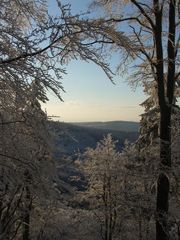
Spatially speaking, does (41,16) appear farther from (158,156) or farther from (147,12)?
(158,156)

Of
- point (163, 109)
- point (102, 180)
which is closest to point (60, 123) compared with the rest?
point (163, 109)

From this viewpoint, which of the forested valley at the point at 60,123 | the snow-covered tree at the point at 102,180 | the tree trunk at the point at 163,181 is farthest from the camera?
the snow-covered tree at the point at 102,180

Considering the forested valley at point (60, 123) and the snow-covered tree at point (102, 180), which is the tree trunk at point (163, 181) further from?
the snow-covered tree at point (102, 180)

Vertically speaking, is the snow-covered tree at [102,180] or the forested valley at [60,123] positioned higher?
the forested valley at [60,123]

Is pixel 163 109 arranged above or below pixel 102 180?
above

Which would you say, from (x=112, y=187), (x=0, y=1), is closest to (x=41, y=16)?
(x=0, y=1)

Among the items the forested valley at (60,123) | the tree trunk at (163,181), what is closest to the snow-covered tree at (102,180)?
the forested valley at (60,123)

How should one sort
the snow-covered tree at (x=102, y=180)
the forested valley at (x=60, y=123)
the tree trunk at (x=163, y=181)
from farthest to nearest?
the snow-covered tree at (x=102, y=180)
the tree trunk at (x=163, y=181)
the forested valley at (x=60, y=123)

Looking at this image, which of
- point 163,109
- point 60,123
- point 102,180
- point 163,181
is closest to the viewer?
point 60,123

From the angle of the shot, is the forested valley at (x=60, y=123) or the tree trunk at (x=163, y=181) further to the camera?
the tree trunk at (x=163, y=181)

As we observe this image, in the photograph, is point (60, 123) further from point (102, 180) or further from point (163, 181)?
point (102, 180)

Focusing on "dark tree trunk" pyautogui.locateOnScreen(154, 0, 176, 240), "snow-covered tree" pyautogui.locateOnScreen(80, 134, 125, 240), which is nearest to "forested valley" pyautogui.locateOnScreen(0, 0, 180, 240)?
"dark tree trunk" pyautogui.locateOnScreen(154, 0, 176, 240)

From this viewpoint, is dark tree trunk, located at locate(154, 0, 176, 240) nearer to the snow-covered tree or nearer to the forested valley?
the forested valley

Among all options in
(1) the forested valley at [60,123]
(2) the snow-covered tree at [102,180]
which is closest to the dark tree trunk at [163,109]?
(1) the forested valley at [60,123]
